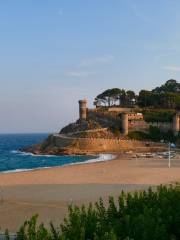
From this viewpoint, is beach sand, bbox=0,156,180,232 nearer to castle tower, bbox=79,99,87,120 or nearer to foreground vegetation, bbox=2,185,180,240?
foreground vegetation, bbox=2,185,180,240

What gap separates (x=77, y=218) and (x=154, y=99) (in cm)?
9487

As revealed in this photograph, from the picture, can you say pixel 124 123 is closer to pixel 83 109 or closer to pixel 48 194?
pixel 83 109

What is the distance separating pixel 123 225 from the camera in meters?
8.99

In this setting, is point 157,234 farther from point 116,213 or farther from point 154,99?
point 154,99

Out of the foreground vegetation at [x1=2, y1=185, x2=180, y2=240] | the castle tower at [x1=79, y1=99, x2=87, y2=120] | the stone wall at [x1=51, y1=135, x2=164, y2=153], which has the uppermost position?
the castle tower at [x1=79, y1=99, x2=87, y2=120]

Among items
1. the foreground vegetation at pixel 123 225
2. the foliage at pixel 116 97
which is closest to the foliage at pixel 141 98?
the foliage at pixel 116 97

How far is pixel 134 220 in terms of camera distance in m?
9.00

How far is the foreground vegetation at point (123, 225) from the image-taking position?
25.4 feet

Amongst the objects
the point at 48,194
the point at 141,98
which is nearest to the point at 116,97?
the point at 141,98

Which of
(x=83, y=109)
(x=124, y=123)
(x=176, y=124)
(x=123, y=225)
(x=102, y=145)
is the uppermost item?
(x=83, y=109)

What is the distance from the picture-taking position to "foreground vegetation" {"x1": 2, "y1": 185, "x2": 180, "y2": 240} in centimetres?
773

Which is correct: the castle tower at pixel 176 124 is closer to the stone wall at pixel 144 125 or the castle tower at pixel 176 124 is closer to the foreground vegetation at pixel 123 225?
the stone wall at pixel 144 125

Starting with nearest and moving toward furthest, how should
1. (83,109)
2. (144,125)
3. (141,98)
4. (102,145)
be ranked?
(102,145) < (144,125) < (83,109) < (141,98)

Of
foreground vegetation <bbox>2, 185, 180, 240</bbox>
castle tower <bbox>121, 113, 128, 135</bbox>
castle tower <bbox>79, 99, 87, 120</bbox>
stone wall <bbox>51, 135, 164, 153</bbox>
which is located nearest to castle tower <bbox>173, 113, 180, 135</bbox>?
stone wall <bbox>51, 135, 164, 153</bbox>
